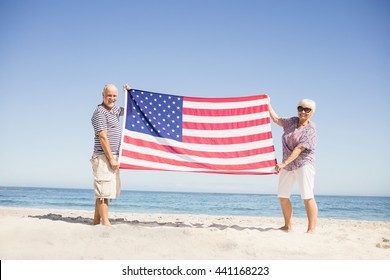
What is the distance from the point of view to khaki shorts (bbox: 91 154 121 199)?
178 inches

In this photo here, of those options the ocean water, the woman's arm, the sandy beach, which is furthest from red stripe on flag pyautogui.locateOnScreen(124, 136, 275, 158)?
the ocean water

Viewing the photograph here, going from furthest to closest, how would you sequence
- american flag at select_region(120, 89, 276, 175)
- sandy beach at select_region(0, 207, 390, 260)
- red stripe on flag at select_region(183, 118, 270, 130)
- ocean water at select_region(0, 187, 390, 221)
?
ocean water at select_region(0, 187, 390, 221)
red stripe on flag at select_region(183, 118, 270, 130)
american flag at select_region(120, 89, 276, 175)
sandy beach at select_region(0, 207, 390, 260)

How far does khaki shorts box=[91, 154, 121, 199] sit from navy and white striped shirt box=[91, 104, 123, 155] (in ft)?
0.39

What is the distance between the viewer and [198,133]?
5.32 metres

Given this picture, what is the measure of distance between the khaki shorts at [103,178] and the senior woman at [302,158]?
7.28ft

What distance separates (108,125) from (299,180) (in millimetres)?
2654

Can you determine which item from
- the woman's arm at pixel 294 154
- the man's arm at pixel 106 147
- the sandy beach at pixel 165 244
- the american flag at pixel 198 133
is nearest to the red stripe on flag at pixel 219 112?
the american flag at pixel 198 133

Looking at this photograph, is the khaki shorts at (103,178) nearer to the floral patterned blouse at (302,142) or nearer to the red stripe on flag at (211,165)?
the red stripe on flag at (211,165)

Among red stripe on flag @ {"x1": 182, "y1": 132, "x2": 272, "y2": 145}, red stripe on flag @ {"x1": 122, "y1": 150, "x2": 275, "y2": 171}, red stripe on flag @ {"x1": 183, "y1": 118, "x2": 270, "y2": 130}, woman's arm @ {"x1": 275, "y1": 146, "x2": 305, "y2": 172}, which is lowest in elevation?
red stripe on flag @ {"x1": 122, "y1": 150, "x2": 275, "y2": 171}

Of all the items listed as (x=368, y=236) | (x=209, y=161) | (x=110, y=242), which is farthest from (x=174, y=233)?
(x=368, y=236)

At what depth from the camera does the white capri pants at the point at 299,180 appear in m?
4.58

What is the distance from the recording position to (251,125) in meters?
5.30

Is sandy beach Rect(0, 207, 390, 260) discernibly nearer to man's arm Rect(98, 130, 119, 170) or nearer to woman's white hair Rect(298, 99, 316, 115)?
→ man's arm Rect(98, 130, 119, 170)
